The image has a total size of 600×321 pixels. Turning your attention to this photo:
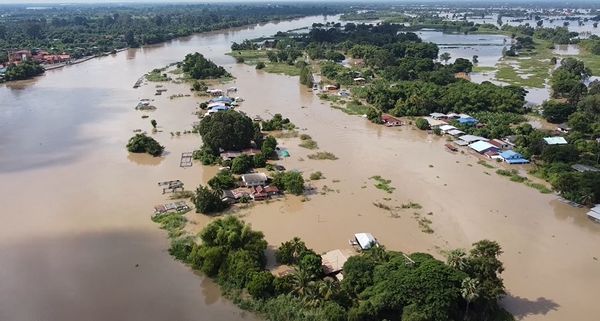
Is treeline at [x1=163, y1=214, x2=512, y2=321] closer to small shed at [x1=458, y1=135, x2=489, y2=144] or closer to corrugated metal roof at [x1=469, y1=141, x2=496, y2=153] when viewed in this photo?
corrugated metal roof at [x1=469, y1=141, x2=496, y2=153]

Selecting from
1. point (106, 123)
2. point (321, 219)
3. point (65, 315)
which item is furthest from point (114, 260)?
point (106, 123)

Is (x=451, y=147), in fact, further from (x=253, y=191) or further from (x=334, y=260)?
(x=334, y=260)

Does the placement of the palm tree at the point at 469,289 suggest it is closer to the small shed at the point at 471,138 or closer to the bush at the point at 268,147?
the bush at the point at 268,147

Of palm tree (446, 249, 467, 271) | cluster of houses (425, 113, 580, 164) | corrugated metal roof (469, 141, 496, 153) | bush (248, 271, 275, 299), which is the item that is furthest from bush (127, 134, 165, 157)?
palm tree (446, 249, 467, 271)

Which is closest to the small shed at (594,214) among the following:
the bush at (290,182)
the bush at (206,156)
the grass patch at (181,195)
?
the bush at (290,182)

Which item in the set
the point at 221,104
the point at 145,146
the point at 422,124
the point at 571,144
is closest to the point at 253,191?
the point at 145,146
